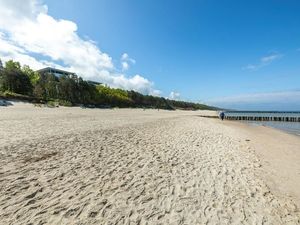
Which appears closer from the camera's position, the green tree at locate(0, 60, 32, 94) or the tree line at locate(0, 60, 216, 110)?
the green tree at locate(0, 60, 32, 94)

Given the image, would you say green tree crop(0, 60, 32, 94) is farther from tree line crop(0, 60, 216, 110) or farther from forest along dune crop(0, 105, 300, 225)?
forest along dune crop(0, 105, 300, 225)

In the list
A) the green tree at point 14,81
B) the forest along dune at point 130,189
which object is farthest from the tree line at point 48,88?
the forest along dune at point 130,189

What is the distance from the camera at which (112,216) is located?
4.25 meters

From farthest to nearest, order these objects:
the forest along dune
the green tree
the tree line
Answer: the tree line
the green tree
the forest along dune

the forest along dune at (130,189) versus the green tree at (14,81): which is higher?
the green tree at (14,81)

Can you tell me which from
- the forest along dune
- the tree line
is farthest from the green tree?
the forest along dune

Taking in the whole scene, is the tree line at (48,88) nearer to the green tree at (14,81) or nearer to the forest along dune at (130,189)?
the green tree at (14,81)

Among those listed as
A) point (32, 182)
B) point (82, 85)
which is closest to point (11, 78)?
point (82, 85)

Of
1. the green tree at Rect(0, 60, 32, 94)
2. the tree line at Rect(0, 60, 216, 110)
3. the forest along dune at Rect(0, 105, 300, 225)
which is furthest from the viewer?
the tree line at Rect(0, 60, 216, 110)

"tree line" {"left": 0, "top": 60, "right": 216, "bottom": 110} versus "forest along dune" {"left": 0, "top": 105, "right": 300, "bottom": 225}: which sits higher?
"tree line" {"left": 0, "top": 60, "right": 216, "bottom": 110}

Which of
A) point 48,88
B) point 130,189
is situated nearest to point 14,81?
point 48,88

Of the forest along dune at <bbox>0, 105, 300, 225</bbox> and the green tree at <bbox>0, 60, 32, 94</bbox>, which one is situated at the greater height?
the green tree at <bbox>0, 60, 32, 94</bbox>

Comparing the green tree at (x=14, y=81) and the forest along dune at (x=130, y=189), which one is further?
the green tree at (x=14, y=81)

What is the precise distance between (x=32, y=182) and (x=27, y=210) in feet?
5.01
